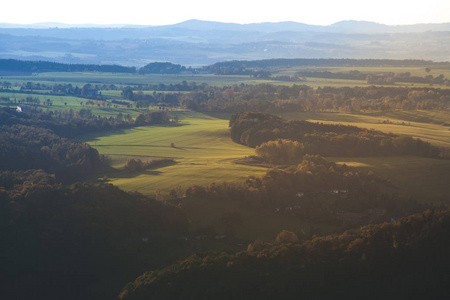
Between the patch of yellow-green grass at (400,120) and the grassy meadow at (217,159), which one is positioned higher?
the patch of yellow-green grass at (400,120)

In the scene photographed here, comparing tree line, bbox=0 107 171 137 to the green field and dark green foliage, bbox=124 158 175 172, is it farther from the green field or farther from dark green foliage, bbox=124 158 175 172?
dark green foliage, bbox=124 158 175 172

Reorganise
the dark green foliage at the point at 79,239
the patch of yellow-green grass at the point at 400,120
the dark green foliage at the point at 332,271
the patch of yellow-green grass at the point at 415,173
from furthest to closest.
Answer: the patch of yellow-green grass at the point at 400,120 < the patch of yellow-green grass at the point at 415,173 < the dark green foliage at the point at 79,239 < the dark green foliage at the point at 332,271

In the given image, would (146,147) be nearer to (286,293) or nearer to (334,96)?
(286,293)

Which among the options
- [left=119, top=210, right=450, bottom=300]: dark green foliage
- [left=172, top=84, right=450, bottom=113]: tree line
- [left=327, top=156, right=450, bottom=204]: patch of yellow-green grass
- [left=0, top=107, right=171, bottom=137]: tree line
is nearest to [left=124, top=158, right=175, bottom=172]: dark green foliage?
[left=327, top=156, right=450, bottom=204]: patch of yellow-green grass

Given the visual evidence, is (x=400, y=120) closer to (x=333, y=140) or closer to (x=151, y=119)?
(x=333, y=140)

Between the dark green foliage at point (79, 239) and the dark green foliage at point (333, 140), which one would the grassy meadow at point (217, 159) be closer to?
the dark green foliage at point (333, 140)

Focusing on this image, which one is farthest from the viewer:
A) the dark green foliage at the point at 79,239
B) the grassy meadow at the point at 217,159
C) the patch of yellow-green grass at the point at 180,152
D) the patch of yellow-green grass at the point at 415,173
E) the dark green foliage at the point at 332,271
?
the patch of yellow-green grass at the point at 180,152

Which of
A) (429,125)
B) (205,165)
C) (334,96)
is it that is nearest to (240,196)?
(205,165)

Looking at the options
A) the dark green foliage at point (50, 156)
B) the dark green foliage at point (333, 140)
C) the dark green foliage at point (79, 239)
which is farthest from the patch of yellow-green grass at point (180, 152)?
the dark green foliage at point (79, 239)
